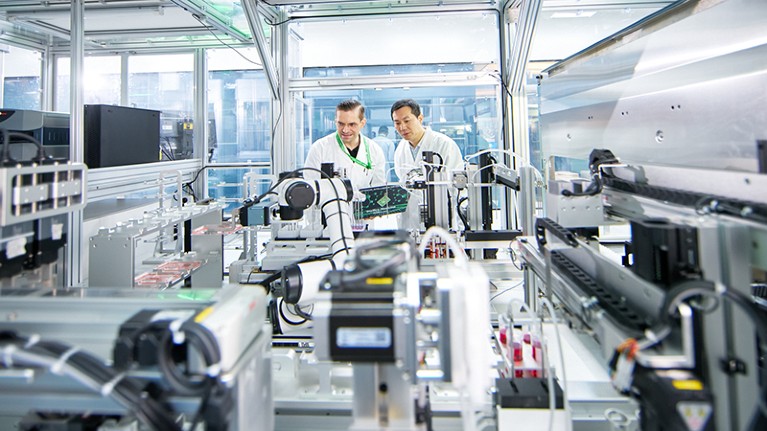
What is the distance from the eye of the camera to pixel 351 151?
3.38 meters

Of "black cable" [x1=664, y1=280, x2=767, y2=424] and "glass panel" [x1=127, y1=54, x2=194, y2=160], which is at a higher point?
"glass panel" [x1=127, y1=54, x2=194, y2=160]

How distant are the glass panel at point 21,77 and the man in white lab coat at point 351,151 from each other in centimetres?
314

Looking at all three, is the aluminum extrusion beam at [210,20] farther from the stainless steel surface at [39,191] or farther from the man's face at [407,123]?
the stainless steel surface at [39,191]

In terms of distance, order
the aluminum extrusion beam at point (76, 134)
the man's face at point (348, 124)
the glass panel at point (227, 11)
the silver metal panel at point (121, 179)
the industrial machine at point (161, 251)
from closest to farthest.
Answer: the industrial machine at point (161, 251)
the aluminum extrusion beam at point (76, 134)
the silver metal panel at point (121, 179)
the glass panel at point (227, 11)
the man's face at point (348, 124)

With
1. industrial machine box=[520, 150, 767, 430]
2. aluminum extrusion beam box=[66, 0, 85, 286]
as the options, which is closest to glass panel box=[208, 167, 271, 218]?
aluminum extrusion beam box=[66, 0, 85, 286]

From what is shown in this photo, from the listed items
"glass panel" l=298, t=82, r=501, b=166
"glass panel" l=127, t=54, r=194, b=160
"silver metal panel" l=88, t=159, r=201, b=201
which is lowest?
"silver metal panel" l=88, t=159, r=201, b=201

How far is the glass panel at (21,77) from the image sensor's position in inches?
162

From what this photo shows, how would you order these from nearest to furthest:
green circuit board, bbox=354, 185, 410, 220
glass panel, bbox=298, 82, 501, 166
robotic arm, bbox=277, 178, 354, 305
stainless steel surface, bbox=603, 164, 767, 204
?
stainless steel surface, bbox=603, 164, 767, 204 < robotic arm, bbox=277, 178, 354, 305 < green circuit board, bbox=354, 185, 410, 220 < glass panel, bbox=298, 82, 501, 166

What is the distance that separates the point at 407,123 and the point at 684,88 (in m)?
2.19

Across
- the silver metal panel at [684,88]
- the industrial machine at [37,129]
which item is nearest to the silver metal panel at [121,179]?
the industrial machine at [37,129]

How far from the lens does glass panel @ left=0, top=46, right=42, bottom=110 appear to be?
162 inches

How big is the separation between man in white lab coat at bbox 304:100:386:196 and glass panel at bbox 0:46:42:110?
10.3ft

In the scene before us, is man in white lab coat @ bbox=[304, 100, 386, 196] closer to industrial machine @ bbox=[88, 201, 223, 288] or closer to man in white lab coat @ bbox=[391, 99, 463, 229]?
man in white lab coat @ bbox=[391, 99, 463, 229]

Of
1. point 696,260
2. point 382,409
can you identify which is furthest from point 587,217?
point 382,409
